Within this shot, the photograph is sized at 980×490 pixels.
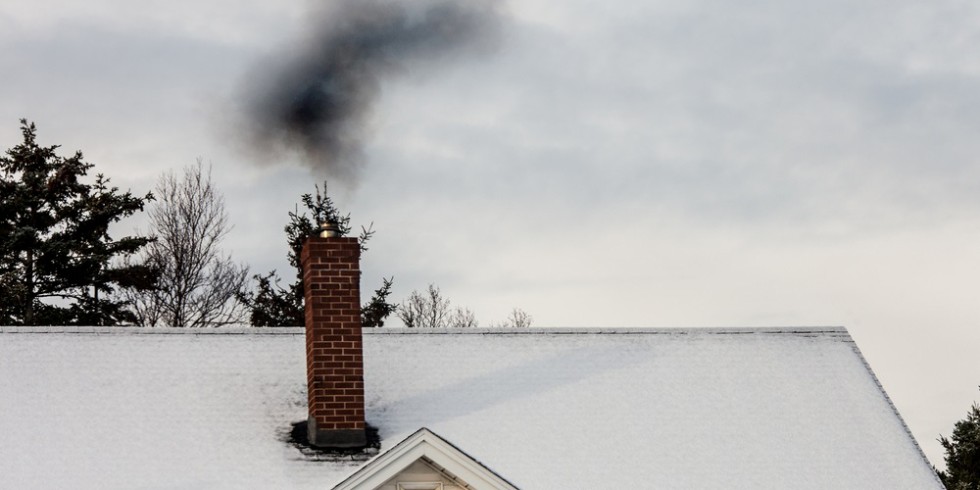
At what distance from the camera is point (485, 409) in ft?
63.4

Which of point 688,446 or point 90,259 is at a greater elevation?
point 90,259

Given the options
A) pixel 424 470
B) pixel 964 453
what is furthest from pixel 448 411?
pixel 964 453

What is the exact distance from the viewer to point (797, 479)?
18797mm

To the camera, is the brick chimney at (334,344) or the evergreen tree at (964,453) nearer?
the brick chimney at (334,344)

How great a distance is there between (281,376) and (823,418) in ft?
26.3

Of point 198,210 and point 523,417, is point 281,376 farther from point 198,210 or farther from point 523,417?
point 198,210

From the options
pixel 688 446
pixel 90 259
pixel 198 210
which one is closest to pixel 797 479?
pixel 688 446

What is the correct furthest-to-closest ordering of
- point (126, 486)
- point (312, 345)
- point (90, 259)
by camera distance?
point (90, 259) → point (312, 345) → point (126, 486)

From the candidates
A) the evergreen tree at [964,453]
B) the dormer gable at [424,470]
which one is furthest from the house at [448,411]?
the evergreen tree at [964,453]

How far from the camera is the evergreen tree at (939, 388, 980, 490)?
101ft

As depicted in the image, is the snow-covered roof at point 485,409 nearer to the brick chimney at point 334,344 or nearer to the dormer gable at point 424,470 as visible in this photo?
the brick chimney at point 334,344

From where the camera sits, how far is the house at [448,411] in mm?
17531

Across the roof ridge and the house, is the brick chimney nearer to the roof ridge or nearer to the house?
the house

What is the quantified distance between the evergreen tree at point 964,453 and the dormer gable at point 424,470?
17.4 meters
